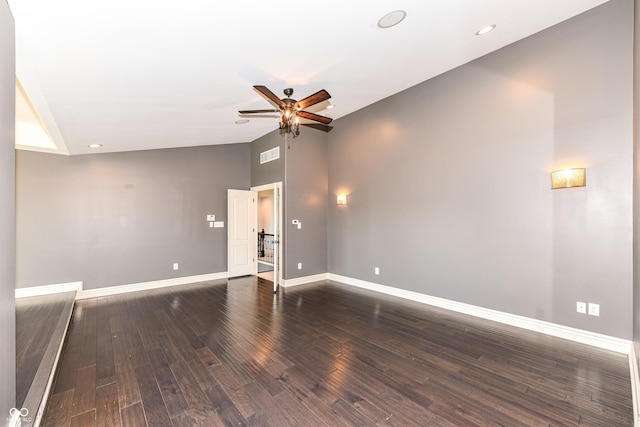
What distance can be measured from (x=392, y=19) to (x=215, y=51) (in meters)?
1.75

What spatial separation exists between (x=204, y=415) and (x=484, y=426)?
2069mm

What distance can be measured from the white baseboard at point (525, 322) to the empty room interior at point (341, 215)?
0.06ft

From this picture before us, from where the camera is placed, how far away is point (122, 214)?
5.62 m

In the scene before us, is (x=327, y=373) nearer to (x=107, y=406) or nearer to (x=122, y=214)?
(x=107, y=406)

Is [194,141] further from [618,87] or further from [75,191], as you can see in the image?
[618,87]

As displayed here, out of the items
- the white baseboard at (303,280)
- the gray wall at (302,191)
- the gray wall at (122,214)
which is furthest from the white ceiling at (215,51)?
the white baseboard at (303,280)

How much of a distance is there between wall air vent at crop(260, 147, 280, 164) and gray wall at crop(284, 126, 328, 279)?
0.32 metres

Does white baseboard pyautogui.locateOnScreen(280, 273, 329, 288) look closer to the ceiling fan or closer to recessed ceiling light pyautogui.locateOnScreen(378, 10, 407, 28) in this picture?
the ceiling fan

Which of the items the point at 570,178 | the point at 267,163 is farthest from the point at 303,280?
the point at 570,178

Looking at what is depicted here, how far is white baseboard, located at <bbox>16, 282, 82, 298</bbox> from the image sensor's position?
4.79 meters

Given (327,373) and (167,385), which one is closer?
(167,385)

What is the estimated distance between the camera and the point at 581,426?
1.99 m

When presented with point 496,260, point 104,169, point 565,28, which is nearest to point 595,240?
point 496,260

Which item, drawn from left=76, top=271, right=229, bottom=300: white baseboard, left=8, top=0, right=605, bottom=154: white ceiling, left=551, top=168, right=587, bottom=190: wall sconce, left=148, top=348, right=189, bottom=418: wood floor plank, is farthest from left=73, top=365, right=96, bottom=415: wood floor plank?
left=551, top=168, right=587, bottom=190: wall sconce
